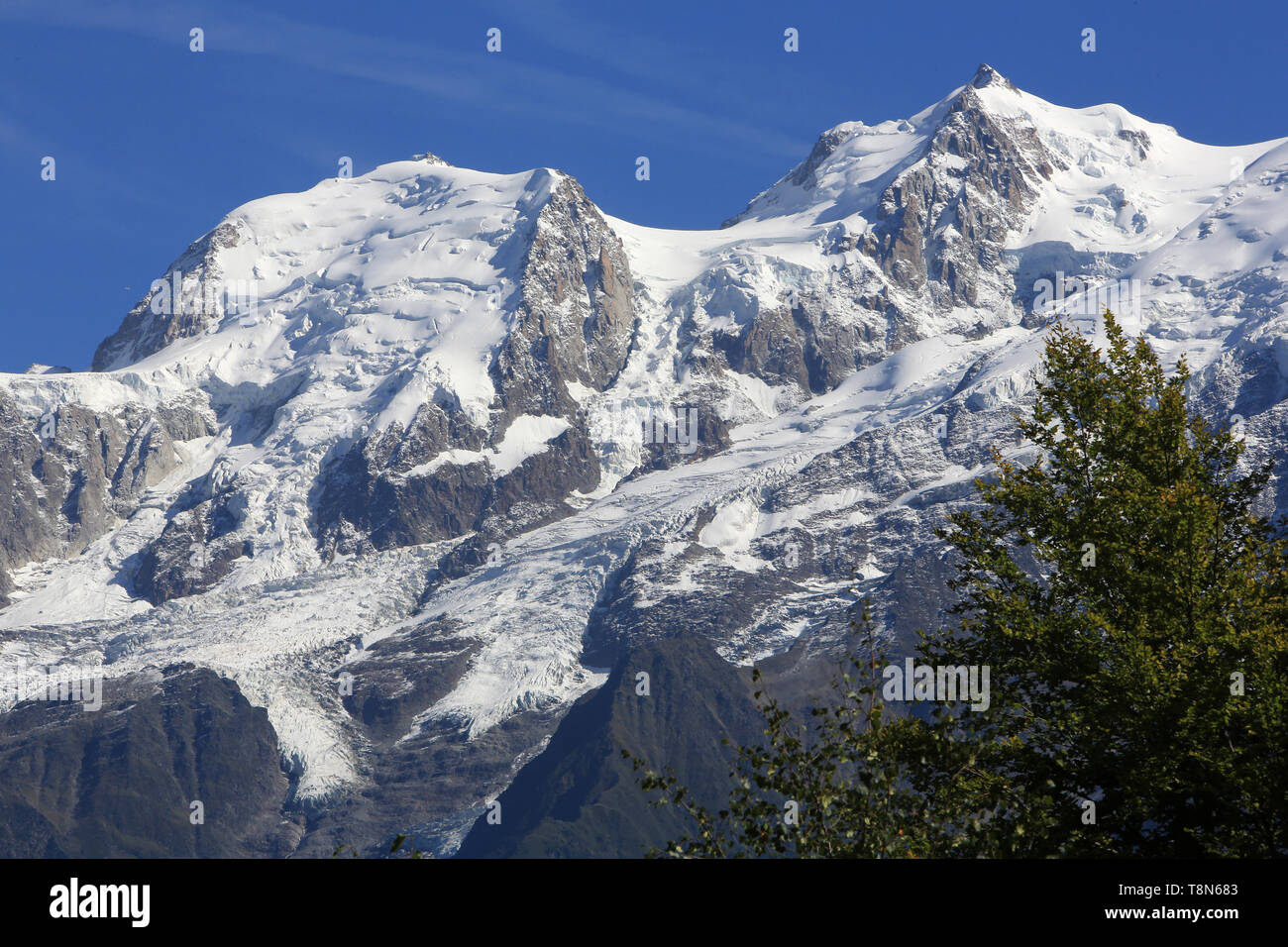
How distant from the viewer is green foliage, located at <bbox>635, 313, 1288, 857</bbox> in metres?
25.4

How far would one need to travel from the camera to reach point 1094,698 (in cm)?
2967

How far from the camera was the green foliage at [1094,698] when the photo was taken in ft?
83.4

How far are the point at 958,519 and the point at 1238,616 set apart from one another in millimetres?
6607

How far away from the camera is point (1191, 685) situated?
28.2 m
